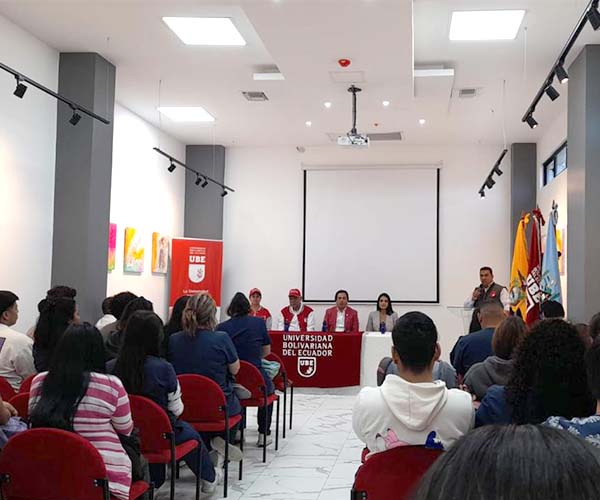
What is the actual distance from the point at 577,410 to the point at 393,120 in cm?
823

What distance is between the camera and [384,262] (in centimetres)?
1209

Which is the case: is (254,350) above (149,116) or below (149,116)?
below

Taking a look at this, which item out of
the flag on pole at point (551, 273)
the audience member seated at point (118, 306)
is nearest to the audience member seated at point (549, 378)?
the audience member seated at point (118, 306)

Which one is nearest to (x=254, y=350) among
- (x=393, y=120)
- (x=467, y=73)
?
(x=467, y=73)

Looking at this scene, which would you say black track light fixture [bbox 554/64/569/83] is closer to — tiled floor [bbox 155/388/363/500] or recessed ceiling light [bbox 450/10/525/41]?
recessed ceiling light [bbox 450/10/525/41]

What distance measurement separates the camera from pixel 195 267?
38.0 ft

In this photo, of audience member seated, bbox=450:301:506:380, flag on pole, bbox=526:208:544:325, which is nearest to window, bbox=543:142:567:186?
flag on pole, bbox=526:208:544:325

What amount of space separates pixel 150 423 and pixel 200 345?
3.93 feet

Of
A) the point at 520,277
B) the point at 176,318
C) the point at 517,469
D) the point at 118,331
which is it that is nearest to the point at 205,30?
the point at 176,318

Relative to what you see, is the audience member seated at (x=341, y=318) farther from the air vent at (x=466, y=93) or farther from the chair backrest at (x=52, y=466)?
the chair backrest at (x=52, y=466)

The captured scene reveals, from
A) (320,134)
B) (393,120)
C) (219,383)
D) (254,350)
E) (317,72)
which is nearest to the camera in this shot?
(219,383)

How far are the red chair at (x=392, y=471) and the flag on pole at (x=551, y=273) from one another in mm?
5782

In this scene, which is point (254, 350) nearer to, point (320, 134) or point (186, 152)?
point (320, 134)

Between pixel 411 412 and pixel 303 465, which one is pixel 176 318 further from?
pixel 411 412
